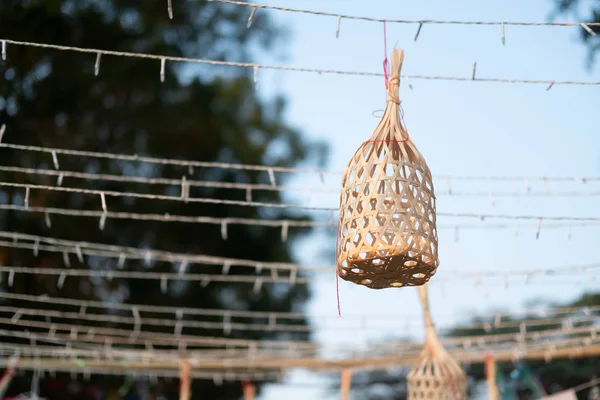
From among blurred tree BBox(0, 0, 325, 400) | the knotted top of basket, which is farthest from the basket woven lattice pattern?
blurred tree BBox(0, 0, 325, 400)

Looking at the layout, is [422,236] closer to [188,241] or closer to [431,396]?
[431,396]

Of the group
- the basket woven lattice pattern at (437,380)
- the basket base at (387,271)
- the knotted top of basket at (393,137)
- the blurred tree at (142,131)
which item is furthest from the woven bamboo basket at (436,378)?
the blurred tree at (142,131)

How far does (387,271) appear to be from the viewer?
95.0 inches

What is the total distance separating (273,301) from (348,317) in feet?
13.8

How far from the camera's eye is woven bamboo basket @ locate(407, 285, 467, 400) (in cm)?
423

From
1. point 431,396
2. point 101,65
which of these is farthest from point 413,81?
point 101,65

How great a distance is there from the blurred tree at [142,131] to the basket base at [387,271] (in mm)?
6114

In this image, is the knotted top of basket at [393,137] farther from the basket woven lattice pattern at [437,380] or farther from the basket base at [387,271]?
the basket woven lattice pattern at [437,380]

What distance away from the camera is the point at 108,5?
8930 mm

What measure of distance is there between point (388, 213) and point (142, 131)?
6979 mm

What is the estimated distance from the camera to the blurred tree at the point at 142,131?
27.5 feet

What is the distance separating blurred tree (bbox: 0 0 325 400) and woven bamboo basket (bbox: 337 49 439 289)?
614 cm

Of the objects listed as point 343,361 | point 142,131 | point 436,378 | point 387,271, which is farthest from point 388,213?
point 142,131

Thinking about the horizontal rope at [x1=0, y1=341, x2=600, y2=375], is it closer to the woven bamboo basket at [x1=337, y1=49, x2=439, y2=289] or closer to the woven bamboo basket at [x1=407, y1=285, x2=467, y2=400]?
the woven bamboo basket at [x1=407, y1=285, x2=467, y2=400]
